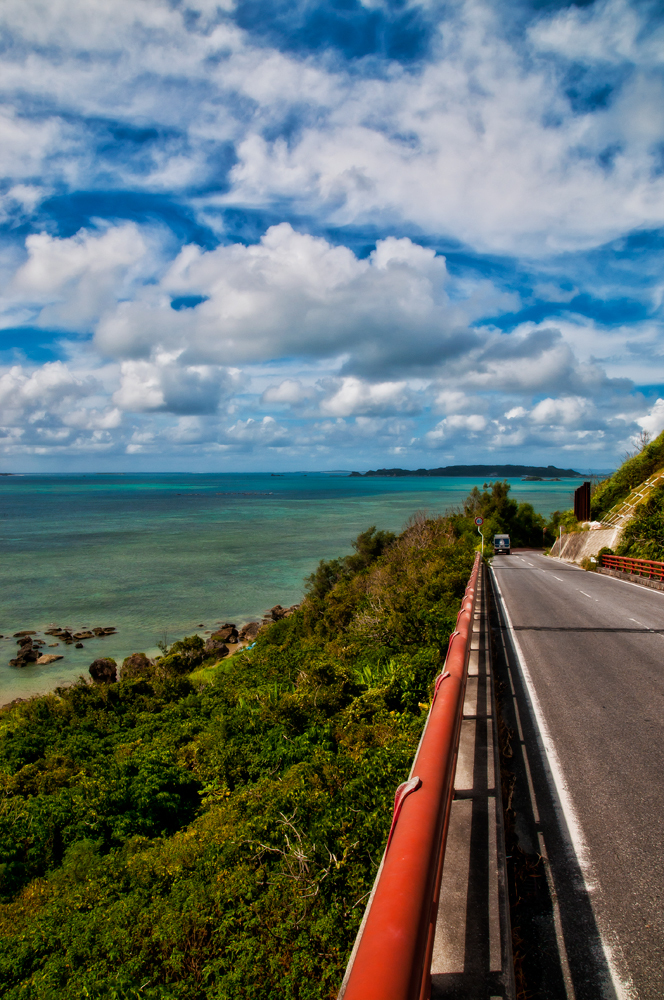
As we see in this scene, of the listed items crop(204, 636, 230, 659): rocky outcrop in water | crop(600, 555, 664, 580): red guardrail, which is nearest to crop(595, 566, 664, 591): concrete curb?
crop(600, 555, 664, 580): red guardrail

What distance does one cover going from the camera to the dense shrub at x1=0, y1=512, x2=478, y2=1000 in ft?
12.3

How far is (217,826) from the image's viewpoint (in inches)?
223

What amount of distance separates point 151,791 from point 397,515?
351 feet

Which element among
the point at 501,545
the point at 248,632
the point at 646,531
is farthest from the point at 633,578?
the point at 501,545

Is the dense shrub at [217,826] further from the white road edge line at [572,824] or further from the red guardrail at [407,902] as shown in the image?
the red guardrail at [407,902]

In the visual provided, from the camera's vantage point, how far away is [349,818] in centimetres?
455

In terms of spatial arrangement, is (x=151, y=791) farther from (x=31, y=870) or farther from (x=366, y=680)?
(x=366, y=680)

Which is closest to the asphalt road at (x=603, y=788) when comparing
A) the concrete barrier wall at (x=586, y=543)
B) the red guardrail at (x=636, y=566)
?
the red guardrail at (x=636, y=566)

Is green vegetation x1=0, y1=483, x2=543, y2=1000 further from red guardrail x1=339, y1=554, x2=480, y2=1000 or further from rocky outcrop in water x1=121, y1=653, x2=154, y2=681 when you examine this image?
rocky outcrop in water x1=121, y1=653, x2=154, y2=681

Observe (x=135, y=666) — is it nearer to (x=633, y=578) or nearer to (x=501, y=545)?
(x=633, y=578)

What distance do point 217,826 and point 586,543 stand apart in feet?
123

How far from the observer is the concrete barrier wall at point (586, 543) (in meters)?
32.7

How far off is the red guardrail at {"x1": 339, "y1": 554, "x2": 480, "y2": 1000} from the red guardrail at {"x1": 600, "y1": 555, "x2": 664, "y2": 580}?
907 inches

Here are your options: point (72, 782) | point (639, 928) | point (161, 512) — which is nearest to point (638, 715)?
point (639, 928)
